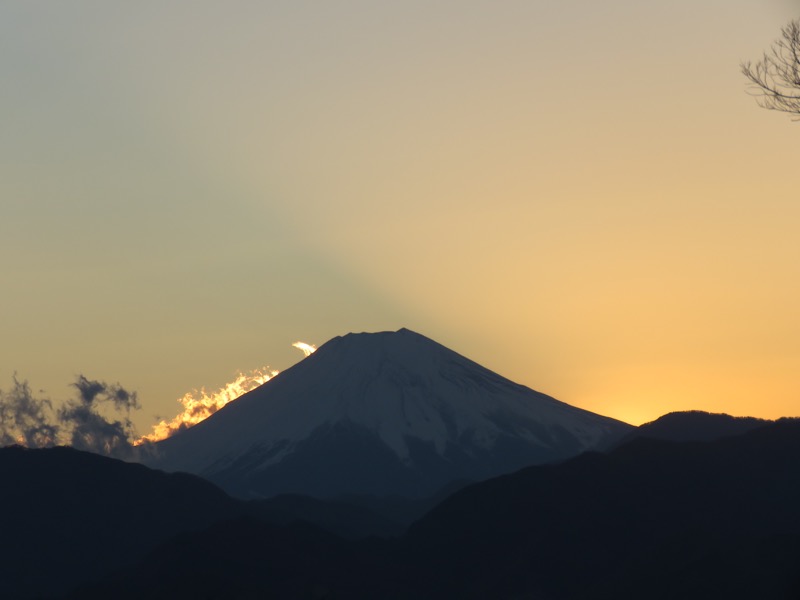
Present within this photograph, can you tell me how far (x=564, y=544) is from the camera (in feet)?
423

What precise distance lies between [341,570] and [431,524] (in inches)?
651

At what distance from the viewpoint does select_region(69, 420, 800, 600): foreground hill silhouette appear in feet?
352

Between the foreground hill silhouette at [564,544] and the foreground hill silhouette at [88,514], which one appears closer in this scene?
the foreground hill silhouette at [564,544]

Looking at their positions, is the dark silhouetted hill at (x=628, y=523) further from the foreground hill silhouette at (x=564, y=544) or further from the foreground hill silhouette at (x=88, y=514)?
the foreground hill silhouette at (x=88, y=514)

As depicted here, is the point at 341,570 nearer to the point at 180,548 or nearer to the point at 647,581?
the point at 180,548

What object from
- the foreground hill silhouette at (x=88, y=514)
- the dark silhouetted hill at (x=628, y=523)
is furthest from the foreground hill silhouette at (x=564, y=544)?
the foreground hill silhouette at (x=88, y=514)

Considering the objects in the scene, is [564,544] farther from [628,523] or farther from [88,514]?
[88,514]

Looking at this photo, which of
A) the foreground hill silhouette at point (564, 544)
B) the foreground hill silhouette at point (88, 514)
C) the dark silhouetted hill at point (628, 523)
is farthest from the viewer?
the foreground hill silhouette at point (88, 514)

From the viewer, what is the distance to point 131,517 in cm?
17538

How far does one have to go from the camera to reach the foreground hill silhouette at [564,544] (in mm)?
107438

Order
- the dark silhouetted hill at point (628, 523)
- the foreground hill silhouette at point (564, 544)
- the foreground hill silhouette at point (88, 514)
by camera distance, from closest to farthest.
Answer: the dark silhouetted hill at point (628, 523) → the foreground hill silhouette at point (564, 544) → the foreground hill silhouette at point (88, 514)

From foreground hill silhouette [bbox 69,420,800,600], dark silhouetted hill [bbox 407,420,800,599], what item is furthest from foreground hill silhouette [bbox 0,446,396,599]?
dark silhouetted hill [bbox 407,420,800,599]

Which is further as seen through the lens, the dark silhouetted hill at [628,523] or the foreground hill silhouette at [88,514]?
the foreground hill silhouette at [88,514]

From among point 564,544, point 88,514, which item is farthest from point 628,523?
point 88,514
